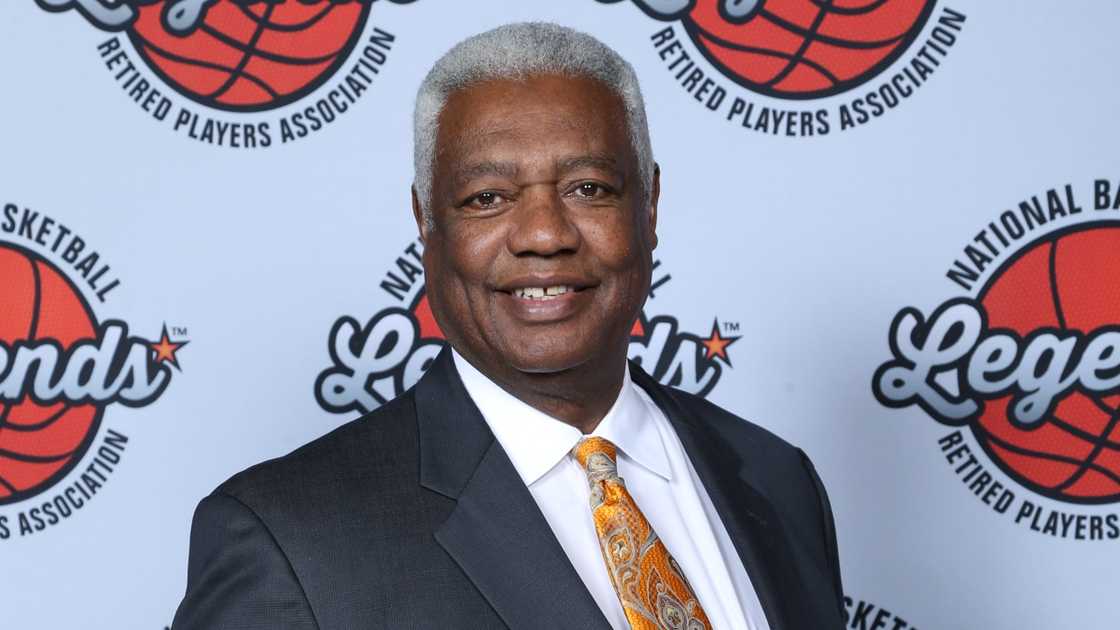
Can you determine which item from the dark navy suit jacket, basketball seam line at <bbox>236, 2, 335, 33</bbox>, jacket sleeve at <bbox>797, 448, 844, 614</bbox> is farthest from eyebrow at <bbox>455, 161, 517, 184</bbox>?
basketball seam line at <bbox>236, 2, 335, 33</bbox>

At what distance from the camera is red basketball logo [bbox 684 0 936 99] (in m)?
2.12

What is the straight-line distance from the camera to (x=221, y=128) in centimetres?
201

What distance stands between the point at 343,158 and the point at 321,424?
411 millimetres

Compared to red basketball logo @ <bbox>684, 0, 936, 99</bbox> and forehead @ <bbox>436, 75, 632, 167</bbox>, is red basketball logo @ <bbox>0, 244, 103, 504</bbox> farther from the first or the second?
red basketball logo @ <bbox>684, 0, 936, 99</bbox>

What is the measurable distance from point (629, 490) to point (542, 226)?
293 millimetres

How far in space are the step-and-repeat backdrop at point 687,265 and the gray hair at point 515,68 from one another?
28.5 inches

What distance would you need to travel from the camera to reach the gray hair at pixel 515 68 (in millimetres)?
1264

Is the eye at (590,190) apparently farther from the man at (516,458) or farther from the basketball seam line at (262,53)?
the basketball seam line at (262,53)

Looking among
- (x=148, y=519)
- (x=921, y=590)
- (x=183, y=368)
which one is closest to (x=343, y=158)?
Answer: (x=183, y=368)

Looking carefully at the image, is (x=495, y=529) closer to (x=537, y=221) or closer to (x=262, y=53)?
(x=537, y=221)

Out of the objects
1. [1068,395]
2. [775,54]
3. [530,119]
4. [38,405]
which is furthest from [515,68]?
[1068,395]

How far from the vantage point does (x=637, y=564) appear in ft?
4.02

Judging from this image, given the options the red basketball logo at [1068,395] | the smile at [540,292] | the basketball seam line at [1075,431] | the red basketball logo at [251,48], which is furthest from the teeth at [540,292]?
the basketball seam line at [1075,431]

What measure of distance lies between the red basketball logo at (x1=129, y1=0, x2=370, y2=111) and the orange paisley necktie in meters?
1.01
